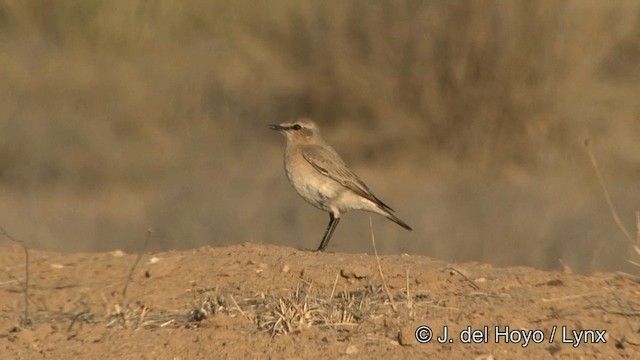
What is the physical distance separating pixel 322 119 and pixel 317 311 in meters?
10.1

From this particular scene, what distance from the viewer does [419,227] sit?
13.9m

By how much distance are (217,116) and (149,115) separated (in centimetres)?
84

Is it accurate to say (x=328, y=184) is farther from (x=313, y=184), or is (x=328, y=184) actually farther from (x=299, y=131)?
(x=299, y=131)

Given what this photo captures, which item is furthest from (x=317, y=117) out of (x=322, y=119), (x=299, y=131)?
(x=299, y=131)

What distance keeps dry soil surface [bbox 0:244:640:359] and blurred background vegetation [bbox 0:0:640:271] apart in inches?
222

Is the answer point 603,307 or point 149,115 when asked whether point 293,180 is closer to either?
point 603,307

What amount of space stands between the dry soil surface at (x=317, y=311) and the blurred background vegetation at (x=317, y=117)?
5.65 meters

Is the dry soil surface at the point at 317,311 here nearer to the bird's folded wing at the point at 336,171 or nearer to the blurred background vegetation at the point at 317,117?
the bird's folded wing at the point at 336,171

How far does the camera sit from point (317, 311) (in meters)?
6.19

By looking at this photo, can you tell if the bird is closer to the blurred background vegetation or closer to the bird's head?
the bird's head

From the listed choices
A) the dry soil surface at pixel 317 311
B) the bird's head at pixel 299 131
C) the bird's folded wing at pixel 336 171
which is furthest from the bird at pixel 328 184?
the dry soil surface at pixel 317 311

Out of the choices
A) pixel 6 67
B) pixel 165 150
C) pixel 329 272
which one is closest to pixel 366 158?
pixel 165 150

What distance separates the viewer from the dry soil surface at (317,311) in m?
5.89

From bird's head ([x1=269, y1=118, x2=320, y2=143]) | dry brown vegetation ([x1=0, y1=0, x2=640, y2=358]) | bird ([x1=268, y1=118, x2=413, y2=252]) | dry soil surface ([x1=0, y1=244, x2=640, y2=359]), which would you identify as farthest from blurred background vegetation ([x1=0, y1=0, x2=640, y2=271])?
dry soil surface ([x1=0, y1=244, x2=640, y2=359])
